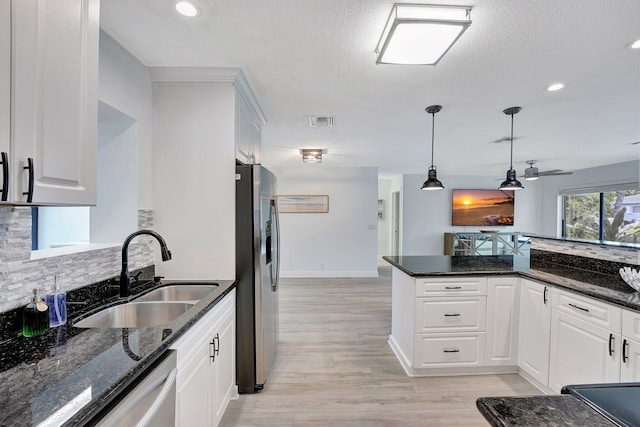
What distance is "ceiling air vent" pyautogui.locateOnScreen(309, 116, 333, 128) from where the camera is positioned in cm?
309

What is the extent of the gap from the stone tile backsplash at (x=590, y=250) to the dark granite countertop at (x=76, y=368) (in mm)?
2885

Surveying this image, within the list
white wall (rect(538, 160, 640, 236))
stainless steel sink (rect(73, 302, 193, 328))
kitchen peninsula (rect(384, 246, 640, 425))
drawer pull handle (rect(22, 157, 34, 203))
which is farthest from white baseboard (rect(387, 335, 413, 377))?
white wall (rect(538, 160, 640, 236))

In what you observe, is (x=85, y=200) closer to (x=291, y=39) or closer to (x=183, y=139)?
(x=183, y=139)

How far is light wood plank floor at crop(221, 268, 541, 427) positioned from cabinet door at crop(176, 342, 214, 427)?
472 mm

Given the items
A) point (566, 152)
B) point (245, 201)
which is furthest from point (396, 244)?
point (245, 201)

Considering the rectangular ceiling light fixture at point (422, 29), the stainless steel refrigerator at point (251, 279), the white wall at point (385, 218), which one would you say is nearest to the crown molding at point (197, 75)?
the stainless steel refrigerator at point (251, 279)

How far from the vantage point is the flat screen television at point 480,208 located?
7168 millimetres

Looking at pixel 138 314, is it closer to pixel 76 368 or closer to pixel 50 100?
pixel 76 368

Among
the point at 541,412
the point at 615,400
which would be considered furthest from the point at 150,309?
the point at 615,400

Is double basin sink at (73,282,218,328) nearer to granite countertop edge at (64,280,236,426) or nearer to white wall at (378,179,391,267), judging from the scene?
granite countertop edge at (64,280,236,426)

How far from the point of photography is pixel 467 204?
7.18 metres

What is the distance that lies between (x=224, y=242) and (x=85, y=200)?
1066 mm

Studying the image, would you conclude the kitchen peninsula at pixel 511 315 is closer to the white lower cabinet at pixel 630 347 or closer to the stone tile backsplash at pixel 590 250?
the stone tile backsplash at pixel 590 250

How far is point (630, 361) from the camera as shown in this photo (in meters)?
1.61
